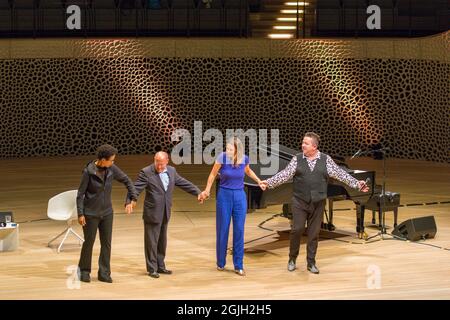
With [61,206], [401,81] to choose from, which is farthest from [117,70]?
[61,206]

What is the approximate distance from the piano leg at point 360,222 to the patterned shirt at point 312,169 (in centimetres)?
117

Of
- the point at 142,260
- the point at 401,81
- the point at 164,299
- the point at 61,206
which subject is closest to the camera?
the point at 164,299

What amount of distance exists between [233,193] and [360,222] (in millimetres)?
2232

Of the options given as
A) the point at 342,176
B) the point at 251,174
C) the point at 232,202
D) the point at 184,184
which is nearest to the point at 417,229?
the point at 342,176

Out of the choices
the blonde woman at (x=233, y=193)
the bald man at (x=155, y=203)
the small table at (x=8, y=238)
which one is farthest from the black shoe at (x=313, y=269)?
the small table at (x=8, y=238)

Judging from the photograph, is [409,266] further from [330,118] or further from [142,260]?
[330,118]

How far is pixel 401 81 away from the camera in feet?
56.3

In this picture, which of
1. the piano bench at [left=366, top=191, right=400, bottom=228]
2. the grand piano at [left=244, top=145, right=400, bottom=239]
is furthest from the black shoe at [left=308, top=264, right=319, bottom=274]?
the piano bench at [left=366, top=191, right=400, bottom=228]

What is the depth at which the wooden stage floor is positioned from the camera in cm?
873

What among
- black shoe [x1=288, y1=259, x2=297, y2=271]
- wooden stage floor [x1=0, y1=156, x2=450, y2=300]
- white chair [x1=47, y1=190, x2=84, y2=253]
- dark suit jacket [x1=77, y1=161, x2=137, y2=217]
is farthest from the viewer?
white chair [x1=47, y1=190, x2=84, y2=253]

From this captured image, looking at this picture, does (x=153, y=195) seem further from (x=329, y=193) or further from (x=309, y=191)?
(x=329, y=193)

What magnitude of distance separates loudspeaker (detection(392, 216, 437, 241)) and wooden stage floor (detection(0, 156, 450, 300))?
0.41 feet

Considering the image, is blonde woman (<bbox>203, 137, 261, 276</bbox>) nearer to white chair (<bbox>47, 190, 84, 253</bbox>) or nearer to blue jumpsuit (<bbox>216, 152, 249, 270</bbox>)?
blue jumpsuit (<bbox>216, 152, 249, 270</bbox>)

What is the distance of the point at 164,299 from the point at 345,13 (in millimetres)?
10711
